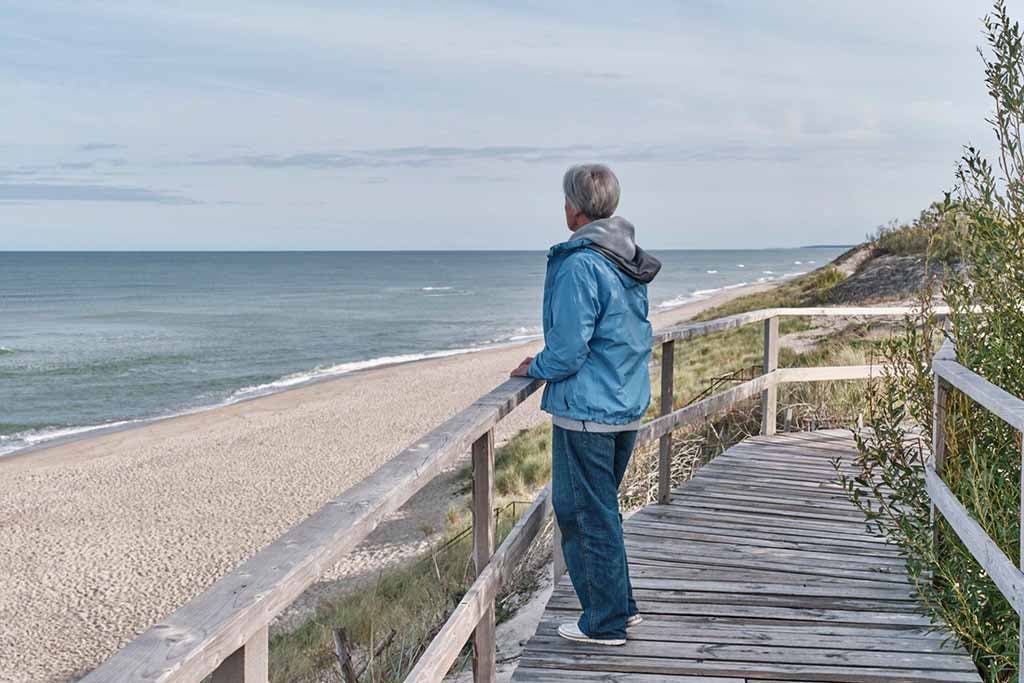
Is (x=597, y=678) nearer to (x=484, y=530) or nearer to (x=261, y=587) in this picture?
(x=484, y=530)

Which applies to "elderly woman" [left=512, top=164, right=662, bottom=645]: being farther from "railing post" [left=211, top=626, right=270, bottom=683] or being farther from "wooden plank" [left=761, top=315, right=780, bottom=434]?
"wooden plank" [left=761, top=315, right=780, bottom=434]

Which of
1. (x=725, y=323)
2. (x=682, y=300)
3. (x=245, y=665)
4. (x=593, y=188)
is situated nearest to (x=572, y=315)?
(x=593, y=188)

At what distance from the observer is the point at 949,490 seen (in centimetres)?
361

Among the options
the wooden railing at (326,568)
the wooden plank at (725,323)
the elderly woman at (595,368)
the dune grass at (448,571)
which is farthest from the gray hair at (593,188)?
the dune grass at (448,571)

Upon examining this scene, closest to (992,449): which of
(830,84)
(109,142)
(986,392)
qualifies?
(986,392)

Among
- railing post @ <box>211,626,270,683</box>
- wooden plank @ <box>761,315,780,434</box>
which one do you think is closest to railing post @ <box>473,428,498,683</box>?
railing post @ <box>211,626,270,683</box>

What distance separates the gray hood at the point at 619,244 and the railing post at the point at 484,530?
746 millimetres

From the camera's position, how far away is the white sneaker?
3.77m

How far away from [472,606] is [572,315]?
104 cm

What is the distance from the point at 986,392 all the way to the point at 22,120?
13331cm

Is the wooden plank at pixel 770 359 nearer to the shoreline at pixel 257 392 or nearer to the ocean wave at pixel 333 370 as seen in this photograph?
the shoreline at pixel 257 392

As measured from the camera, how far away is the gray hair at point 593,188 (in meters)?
3.43

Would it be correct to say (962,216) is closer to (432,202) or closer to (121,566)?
(121,566)

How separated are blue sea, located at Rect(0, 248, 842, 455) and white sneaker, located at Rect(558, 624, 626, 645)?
23200 millimetres
